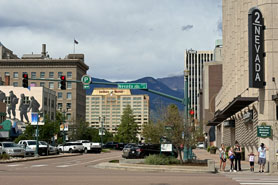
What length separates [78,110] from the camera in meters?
141

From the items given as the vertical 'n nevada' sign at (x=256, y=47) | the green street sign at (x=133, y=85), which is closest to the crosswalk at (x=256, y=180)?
the vertical 'n nevada' sign at (x=256, y=47)

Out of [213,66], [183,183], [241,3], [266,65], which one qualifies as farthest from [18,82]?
[183,183]

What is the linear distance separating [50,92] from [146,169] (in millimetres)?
96084

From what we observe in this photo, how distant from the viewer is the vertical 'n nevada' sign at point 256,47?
33375mm

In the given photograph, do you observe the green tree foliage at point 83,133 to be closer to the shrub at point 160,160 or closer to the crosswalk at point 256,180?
the shrub at point 160,160

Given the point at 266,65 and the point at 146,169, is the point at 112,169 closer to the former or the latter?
the point at 146,169

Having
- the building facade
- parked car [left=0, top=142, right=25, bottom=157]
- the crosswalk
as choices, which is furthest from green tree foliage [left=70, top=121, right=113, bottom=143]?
the crosswalk

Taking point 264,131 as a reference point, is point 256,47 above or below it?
above

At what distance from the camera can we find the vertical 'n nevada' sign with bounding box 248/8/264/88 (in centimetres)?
3338

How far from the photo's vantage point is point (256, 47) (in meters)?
33.6

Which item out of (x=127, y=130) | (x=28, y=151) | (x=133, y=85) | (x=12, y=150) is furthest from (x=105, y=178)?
(x=127, y=130)

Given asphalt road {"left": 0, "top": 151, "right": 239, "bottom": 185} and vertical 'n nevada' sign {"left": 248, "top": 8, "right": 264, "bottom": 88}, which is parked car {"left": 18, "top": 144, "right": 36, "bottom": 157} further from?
vertical 'n nevada' sign {"left": 248, "top": 8, "right": 264, "bottom": 88}

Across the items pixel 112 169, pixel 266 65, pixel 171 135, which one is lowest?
pixel 112 169

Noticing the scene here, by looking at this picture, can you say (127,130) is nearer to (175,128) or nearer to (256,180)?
(175,128)
